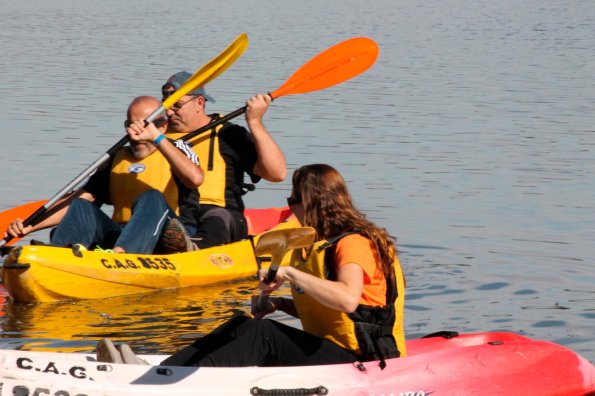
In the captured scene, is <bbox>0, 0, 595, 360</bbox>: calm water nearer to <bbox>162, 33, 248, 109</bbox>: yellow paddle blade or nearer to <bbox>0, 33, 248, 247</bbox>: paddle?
<bbox>0, 33, 248, 247</bbox>: paddle

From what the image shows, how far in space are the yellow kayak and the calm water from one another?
0.32 feet

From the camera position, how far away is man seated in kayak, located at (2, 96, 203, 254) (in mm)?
8203

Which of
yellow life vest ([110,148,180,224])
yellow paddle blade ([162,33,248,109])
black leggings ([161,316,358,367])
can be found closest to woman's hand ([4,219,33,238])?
yellow life vest ([110,148,180,224])

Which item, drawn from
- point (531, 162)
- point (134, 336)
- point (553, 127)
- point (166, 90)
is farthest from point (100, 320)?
point (553, 127)

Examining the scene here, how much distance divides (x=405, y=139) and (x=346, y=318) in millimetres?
9845

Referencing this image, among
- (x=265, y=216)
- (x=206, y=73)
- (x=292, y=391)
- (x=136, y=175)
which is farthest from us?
(x=265, y=216)

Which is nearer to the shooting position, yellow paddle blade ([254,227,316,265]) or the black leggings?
yellow paddle blade ([254,227,316,265])

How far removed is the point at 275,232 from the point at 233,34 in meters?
22.5

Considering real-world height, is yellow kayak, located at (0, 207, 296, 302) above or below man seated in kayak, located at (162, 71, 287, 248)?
below

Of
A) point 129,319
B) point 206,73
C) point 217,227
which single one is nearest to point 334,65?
point 206,73

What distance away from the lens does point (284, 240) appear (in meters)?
5.04

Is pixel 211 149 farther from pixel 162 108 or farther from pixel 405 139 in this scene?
pixel 405 139

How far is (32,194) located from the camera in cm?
1197

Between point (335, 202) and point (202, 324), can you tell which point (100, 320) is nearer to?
point (202, 324)
